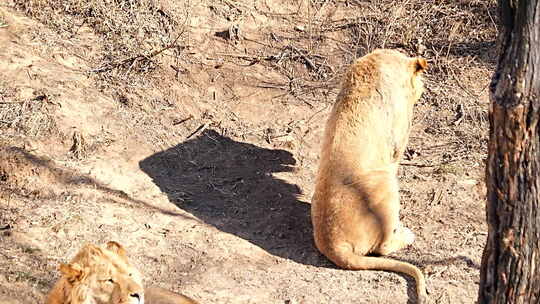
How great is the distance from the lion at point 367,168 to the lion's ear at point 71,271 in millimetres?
2869

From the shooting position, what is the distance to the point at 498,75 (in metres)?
4.69

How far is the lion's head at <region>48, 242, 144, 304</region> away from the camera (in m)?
4.88

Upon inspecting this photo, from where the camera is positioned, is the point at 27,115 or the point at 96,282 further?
the point at 27,115

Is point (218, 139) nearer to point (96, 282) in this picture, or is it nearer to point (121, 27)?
point (121, 27)

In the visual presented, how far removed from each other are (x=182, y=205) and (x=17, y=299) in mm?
2137

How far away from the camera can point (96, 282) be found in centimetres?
494

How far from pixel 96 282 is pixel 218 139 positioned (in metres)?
4.30

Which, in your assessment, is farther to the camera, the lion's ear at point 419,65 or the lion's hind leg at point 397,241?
the lion's ear at point 419,65

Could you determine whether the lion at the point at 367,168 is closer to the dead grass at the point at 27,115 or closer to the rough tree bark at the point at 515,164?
the rough tree bark at the point at 515,164

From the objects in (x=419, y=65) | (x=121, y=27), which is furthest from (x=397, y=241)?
(x=121, y=27)

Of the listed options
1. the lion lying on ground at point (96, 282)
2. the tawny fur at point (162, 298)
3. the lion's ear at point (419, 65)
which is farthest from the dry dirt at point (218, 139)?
the lion lying on ground at point (96, 282)

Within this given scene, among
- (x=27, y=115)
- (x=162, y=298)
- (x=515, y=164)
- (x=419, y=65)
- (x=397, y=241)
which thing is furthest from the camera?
(x=27, y=115)

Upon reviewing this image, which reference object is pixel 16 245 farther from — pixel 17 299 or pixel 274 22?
pixel 274 22

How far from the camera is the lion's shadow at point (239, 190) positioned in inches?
306
